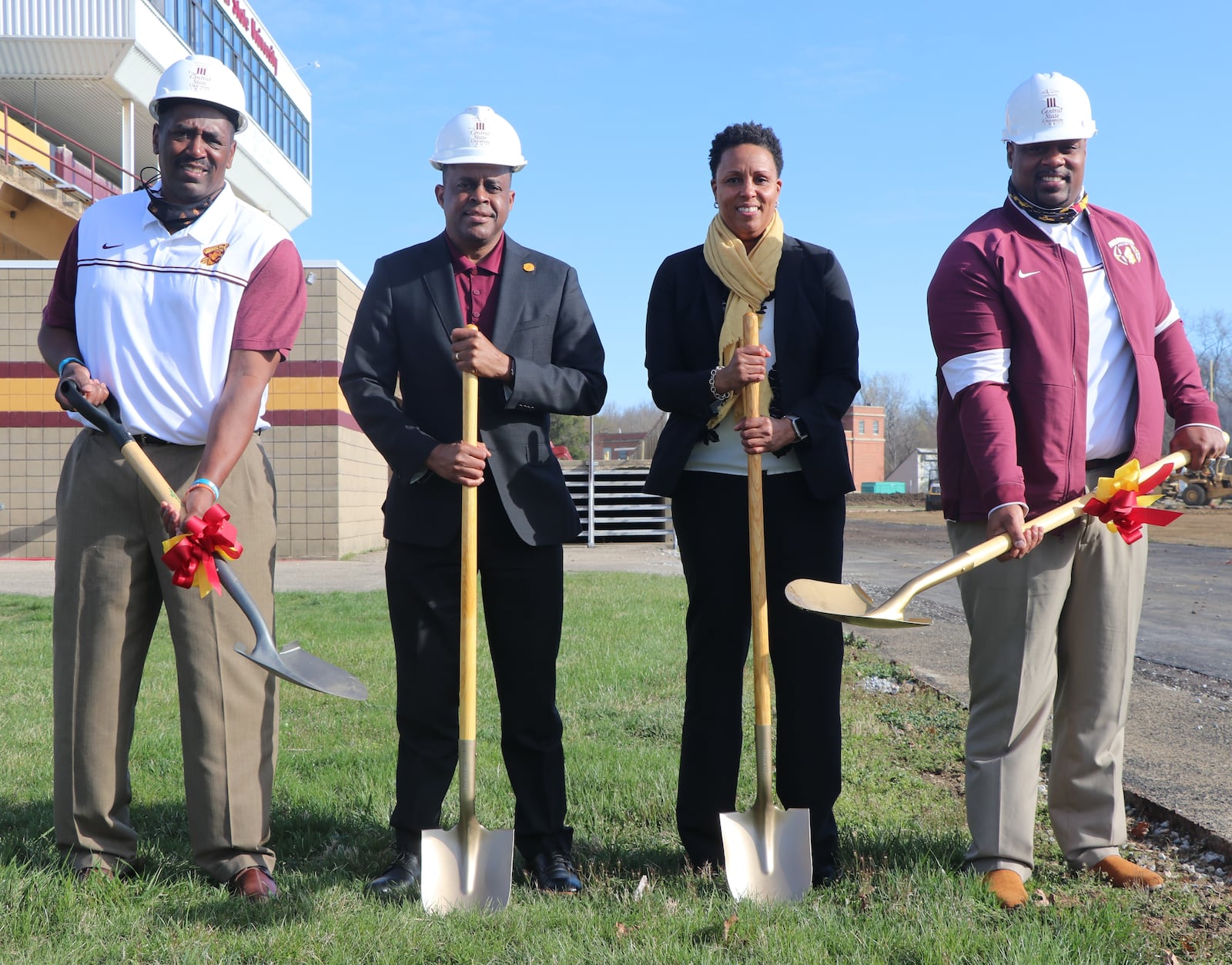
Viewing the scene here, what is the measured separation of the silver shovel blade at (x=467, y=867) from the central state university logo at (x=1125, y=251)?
247cm

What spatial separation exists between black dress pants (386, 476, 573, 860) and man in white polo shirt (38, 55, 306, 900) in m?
0.43

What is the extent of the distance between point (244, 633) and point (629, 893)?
138 cm

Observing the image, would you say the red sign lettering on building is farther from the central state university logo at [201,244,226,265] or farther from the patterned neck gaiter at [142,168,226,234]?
the central state university logo at [201,244,226,265]

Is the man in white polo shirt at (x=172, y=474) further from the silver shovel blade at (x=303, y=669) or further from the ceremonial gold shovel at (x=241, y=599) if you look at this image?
the silver shovel blade at (x=303, y=669)

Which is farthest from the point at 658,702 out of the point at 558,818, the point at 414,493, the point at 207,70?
the point at 207,70

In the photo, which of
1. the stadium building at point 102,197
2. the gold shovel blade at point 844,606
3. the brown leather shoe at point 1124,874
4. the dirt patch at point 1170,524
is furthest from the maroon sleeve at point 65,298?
the stadium building at point 102,197

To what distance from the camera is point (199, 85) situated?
323 cm

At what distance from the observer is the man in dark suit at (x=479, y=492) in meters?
3.41

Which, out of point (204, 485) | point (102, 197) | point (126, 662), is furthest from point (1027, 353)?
point (102, 197)

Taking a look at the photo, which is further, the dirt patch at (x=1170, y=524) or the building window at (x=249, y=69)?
the dirt patch at (x=1170, y=524)

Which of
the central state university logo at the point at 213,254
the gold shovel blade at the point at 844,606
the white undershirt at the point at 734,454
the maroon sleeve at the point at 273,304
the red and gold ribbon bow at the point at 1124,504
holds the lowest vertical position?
the gold shovel blade at the point at 844,606

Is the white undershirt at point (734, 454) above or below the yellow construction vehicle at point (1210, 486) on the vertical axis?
above

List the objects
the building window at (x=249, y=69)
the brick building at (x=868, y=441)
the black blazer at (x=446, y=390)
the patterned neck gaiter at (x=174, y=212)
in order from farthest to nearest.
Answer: the brick building at (x=868, y=441) < the building window at (x=249, y=69) < the black blazer at (x=446, y=390) < the patterned neck gaiter at (x=174, y=212)

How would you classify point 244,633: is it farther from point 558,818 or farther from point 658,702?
point 658,702
